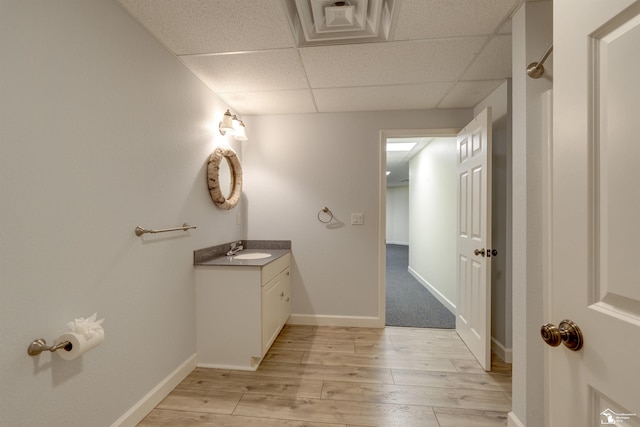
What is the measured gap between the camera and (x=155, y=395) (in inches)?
63.9

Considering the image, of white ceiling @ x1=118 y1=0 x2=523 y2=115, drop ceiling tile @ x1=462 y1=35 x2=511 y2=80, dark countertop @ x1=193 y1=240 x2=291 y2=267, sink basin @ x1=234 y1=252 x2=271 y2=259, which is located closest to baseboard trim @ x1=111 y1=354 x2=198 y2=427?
dark countertop @ x1=193 y1=240 x2=291 y2=267

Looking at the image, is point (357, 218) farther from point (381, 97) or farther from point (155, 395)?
point (155, 395)

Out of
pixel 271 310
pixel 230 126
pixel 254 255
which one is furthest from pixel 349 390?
pixel 230 126

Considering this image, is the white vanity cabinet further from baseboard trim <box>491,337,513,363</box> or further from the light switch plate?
baseboard trim <box>491,337,513,363</box>

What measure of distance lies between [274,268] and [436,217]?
9.20 ft

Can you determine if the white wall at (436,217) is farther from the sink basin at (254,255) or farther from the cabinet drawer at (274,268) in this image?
the sink basin at (254,255)

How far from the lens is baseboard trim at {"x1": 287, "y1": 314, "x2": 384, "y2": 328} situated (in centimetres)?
278

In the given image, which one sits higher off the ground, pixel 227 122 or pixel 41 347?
pixel 227 122

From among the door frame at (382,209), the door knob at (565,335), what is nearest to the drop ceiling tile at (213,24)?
the door frame at (382,209)

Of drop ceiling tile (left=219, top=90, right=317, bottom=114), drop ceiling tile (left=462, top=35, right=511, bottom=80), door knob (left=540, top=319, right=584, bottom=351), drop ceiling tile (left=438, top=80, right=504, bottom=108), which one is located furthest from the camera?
drop ceiling tile (left=219, top=90, right=317, bottom=114)

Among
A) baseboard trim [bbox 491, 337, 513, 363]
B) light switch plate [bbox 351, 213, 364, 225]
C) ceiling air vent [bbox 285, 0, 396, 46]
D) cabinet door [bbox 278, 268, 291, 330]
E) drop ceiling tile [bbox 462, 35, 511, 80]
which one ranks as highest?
ceiling air vent [bbox 285, 0, 396, 46]

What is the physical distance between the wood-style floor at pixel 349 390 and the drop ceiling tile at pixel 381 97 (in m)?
2.34

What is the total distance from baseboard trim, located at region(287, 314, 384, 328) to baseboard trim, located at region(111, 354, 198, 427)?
1112mm

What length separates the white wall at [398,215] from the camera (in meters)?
9.95
